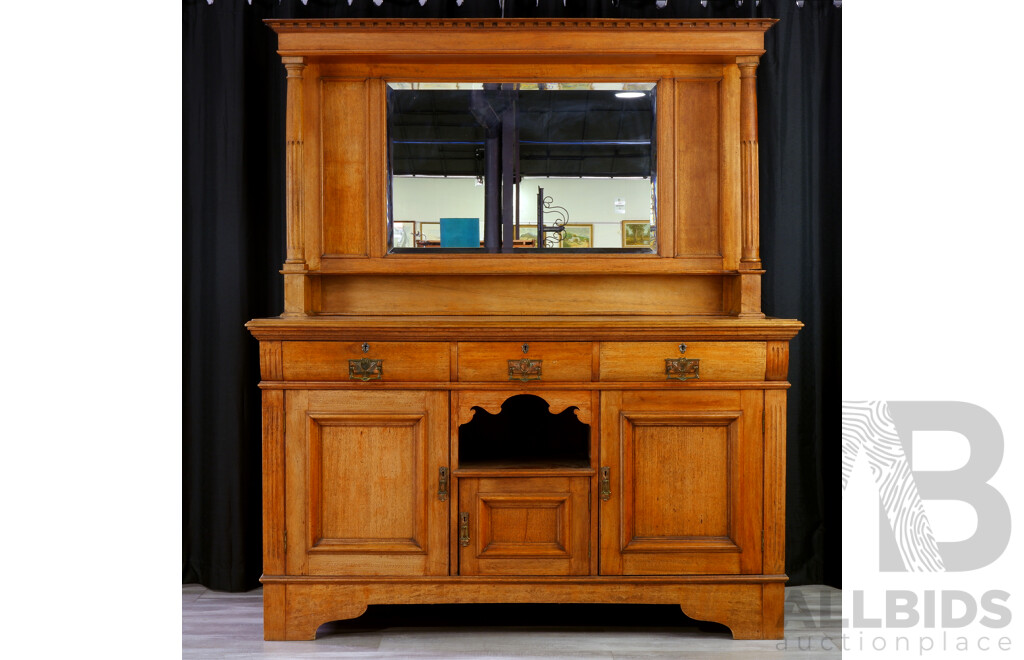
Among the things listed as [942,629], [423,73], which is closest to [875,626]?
[942,629]

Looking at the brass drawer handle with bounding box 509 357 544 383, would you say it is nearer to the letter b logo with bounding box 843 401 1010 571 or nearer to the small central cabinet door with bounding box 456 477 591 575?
the small central cabinet door with bounding box 456 477 591 575

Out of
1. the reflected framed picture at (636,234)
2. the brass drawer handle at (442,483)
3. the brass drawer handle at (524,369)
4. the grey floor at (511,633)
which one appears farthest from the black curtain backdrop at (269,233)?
the brass drawer handle at (524,369)

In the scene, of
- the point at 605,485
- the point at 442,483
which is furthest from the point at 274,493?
the point at 605,485

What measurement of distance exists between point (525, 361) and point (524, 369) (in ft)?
0.09

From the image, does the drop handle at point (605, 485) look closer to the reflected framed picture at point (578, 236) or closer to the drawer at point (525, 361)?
the drawer at point (525, 361)

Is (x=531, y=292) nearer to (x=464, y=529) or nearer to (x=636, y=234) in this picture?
(x=636, y=234)

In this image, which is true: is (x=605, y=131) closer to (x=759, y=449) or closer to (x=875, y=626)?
(x=759, y=449)

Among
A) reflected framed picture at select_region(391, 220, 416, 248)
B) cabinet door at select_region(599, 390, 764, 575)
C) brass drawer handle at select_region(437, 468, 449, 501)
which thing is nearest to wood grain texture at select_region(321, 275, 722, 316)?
reflected framed picture at select_region(391, 220, 416, 248)

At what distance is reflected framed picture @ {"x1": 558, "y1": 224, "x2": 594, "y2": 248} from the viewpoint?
109 inches

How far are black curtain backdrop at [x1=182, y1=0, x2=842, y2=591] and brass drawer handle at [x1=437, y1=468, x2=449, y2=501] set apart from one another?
95 centimetres

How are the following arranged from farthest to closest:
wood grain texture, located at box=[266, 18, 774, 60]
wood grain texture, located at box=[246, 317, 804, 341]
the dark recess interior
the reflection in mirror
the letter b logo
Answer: the dark recess interior < the reflection in mirror < wood grain texture, located at box=[266, 18, 774, 60] < wood grain texture, located at box=[246, 317, 804, 341] < the letter b logo

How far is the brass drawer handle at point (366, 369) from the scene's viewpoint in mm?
2445

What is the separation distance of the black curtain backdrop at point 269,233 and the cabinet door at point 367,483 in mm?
643

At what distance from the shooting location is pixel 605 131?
275 cm
